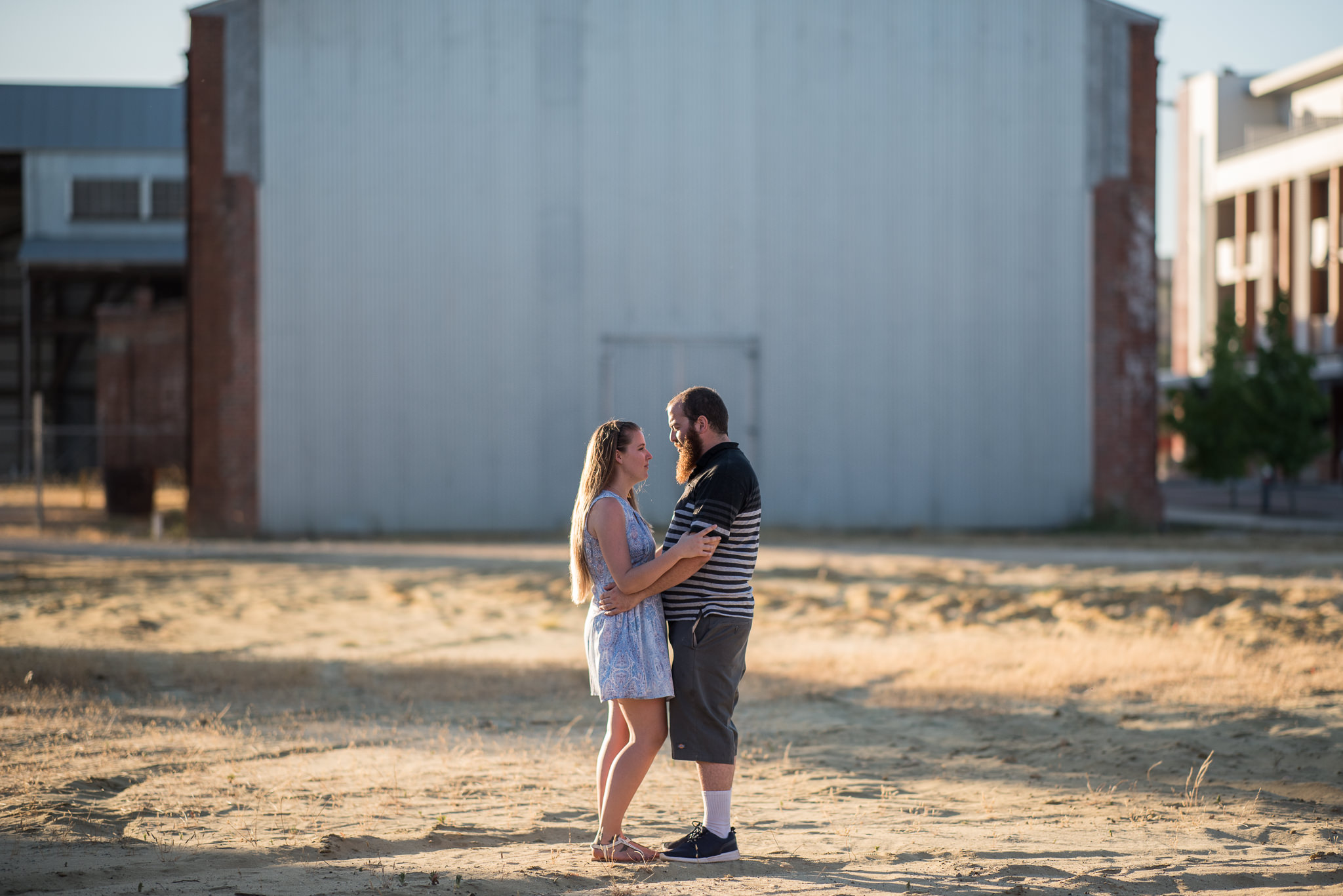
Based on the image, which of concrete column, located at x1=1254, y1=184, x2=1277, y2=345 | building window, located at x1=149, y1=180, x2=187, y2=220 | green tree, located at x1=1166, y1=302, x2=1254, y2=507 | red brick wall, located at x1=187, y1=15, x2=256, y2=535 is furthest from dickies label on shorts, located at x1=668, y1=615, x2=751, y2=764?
concrete column, located at x1=1254, y1=184, x2=1277, y2=345

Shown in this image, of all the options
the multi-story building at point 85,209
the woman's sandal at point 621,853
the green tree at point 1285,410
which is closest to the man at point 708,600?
the woman's sandal at point 621,853

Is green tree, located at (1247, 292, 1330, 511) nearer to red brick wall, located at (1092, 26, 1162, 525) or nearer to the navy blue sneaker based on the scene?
red brick wall, located at (1092, 26, 1162, 525)

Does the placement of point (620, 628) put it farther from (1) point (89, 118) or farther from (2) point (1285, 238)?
(2) point (1285, 238)

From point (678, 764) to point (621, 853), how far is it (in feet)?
8.95

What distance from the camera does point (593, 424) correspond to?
22.6 meters

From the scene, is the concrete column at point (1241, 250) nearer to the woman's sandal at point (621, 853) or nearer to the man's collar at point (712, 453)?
the man's collar at point (712, 453)

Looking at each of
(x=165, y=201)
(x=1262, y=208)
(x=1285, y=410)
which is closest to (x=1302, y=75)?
(x=1262, y=208)

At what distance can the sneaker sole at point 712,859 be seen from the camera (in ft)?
17.0

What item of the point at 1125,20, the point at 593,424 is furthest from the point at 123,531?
the point at 1125,20

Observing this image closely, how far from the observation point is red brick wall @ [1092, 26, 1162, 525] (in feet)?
75.9

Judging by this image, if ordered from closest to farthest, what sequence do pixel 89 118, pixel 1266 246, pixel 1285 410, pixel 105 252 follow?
pixel 1285 410, pixel 105 252, pixel 89 118, pixel 1266 246

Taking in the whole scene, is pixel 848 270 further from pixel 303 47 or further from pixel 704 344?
pixel 303 47

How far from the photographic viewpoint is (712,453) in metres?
5.16

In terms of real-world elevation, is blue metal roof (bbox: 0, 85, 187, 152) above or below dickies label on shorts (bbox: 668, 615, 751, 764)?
above
